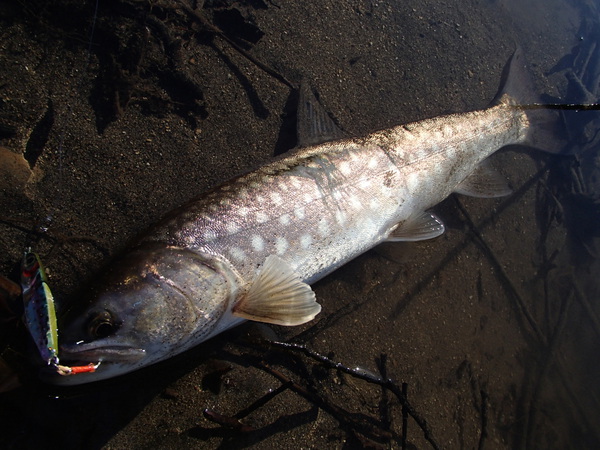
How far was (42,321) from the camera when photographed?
1937mm

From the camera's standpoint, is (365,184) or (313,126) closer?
(365,184)

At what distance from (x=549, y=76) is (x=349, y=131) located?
487 centimetres

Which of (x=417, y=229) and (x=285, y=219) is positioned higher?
(x=417, y=229)

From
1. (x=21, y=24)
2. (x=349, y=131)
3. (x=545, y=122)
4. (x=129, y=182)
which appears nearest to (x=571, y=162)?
(x=545, y=122)

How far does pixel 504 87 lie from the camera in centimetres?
489

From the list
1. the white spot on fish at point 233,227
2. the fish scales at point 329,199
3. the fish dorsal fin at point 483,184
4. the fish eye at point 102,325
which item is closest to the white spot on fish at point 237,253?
the fish scales at point 329,199

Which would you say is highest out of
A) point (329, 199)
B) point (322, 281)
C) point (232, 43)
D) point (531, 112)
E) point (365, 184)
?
point (531, 112)

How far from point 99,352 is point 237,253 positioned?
106 cm

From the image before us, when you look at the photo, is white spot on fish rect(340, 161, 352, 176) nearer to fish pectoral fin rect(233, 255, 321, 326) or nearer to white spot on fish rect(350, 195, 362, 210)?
white spot on fish rect(350, 195, 362, 210)

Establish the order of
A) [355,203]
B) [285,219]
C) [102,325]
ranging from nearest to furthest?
[102,325] < [285,219] < [355,203]

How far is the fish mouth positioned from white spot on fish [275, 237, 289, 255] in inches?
47.1

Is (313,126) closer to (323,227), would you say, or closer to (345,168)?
(345,168)

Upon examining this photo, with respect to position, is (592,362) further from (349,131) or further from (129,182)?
(129,182)

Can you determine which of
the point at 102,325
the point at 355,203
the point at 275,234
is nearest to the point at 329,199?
the point at 355,203
